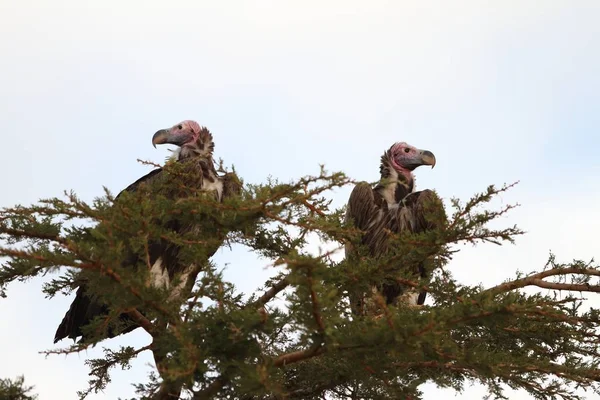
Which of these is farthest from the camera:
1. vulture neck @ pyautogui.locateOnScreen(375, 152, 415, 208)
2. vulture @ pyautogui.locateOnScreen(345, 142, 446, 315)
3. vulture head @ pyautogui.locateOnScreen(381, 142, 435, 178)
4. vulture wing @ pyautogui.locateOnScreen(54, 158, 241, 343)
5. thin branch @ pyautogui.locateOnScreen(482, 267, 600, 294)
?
vulture head @ pyautogui.locateOnScreen(381, 142, 435, 178)

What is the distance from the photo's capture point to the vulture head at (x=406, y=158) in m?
9.09

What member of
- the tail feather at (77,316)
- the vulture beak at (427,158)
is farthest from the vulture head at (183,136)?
the vulture beak at (427,158)

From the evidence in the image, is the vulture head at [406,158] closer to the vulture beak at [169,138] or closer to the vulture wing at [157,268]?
the vulture beak at [169,138]

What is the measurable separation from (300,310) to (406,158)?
5.20 m

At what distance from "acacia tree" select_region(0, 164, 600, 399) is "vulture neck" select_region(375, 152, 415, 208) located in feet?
7.25

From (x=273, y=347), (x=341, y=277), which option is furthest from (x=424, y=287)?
(x=273, y=347)

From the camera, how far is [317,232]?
17.4ft

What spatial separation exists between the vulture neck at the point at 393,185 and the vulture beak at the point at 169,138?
192 centimetres

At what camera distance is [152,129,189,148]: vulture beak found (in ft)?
28.5

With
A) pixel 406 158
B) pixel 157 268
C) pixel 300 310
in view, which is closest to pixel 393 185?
pixel 406 158

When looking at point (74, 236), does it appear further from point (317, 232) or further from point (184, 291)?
point (317, 232)

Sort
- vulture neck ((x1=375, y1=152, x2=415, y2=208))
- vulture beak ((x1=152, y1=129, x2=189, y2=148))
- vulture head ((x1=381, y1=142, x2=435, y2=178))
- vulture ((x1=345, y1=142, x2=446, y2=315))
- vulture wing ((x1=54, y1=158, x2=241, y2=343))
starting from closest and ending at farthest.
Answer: vulture wing ((x1=54, y1=158, x2=241, y2=343)), vulture ((x1=345, y1=142, x2=446, y2=315)), vulture neck ((x1=375, y1=152, x2=415, y2=208)), vulture beak ((x1=152, y1=129, x2=189, y2=148)), vulture head ((x1=381, y1=142, x2=435, y2=178))

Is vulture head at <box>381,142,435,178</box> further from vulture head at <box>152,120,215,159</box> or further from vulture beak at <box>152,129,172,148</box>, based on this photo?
vulture beak at <box>152,129,172,148</box>

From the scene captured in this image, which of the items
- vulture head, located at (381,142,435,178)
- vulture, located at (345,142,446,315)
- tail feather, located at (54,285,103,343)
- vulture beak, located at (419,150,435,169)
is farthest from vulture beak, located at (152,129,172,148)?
vulture beak, located at (419,150,435,169)
